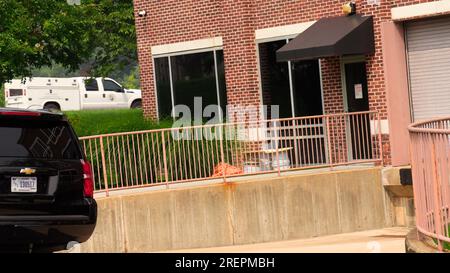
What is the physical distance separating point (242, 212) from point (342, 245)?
A: 2893 mm

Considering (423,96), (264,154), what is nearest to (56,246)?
(264,154)

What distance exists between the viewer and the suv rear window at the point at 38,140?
412 inches

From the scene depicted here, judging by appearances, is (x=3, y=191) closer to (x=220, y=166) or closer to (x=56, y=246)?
(x=56, y=246)

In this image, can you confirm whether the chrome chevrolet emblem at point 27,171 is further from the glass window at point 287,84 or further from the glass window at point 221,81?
the glass window at point 221,81

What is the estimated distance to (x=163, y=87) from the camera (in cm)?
2678

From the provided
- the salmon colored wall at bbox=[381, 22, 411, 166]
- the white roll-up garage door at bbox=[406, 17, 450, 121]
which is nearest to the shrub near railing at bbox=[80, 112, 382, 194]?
the salmon colored wall at bbox=[381, 22, 411, 166]

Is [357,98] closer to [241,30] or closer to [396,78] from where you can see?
[396,78]

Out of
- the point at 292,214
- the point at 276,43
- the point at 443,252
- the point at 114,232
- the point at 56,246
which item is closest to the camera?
the point at 443,252

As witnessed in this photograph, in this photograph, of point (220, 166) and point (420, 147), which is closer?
point (420, 147)

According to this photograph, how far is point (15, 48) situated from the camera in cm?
2573

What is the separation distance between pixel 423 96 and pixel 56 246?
12.5 meters

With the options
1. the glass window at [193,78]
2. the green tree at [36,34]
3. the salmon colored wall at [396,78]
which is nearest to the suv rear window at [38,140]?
the salmon colored wall at [396,78]

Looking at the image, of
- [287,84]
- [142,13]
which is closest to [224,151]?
[287,84]

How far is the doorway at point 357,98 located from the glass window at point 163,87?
5329 mm
